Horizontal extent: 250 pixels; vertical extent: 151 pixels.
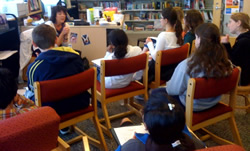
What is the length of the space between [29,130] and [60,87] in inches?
25.7

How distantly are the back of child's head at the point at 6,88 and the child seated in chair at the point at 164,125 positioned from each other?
2.53 ft

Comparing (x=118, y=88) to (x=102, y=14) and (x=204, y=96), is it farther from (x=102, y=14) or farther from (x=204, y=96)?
(x=102, y=14)

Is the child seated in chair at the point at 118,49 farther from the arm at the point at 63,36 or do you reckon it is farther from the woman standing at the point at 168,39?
the arm at the point at 63,36

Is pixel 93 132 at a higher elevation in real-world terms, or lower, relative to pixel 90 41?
lower

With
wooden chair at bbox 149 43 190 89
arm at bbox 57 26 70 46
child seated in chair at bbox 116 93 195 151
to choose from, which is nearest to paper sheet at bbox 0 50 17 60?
arm at bbox 57 26 70 46

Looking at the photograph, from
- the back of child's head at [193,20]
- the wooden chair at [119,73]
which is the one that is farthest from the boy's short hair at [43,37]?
the back of child's head at [193,20]

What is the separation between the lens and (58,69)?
6.08ft

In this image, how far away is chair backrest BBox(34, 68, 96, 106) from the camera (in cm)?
160

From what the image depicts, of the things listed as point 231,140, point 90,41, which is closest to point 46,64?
point 231,140

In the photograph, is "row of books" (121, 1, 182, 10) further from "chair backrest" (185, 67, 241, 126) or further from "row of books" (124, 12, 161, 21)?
"chair backrest" (185, 67, 241, 126)

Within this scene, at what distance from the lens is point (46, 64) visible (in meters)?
1.85

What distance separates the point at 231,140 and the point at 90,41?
2.64m

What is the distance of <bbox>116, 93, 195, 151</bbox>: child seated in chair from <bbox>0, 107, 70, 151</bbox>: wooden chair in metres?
0.39

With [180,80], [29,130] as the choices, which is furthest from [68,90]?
[180,80]
